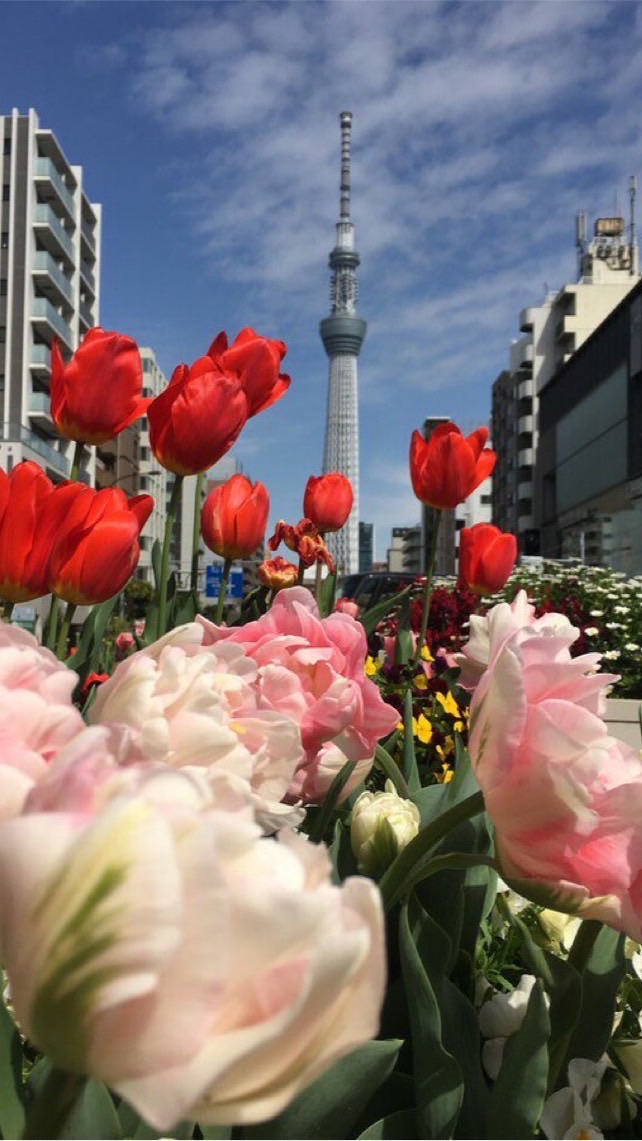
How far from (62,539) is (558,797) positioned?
30.2 inches

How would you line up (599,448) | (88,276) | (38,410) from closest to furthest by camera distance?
(38,410) → (599,448) → (88,276)

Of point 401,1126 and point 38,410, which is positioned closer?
point 401,1126

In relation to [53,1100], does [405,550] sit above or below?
above

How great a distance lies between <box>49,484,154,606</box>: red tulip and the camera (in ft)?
4.11

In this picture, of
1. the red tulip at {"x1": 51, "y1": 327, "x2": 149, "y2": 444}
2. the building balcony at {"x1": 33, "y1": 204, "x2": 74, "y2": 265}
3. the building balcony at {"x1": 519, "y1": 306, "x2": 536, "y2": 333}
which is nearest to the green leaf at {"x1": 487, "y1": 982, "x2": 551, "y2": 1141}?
the red tulip at {"x1": 51, "y1": 327, "x2": 149, "y2": 444}

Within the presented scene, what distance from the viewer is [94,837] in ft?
1.24

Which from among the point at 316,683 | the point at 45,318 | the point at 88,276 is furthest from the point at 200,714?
the point at 88,276

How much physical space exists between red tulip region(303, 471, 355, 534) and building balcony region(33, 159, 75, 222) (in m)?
54.1

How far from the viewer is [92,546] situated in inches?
49.9

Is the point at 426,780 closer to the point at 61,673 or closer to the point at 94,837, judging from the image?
the point at 61,673

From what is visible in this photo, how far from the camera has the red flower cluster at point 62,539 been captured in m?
1.20

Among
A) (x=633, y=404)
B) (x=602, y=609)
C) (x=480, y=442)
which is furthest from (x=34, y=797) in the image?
(x=633, y=404)

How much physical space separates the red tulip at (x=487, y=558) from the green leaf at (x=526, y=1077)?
190cm

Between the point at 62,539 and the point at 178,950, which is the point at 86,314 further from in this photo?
the point at 178,950
